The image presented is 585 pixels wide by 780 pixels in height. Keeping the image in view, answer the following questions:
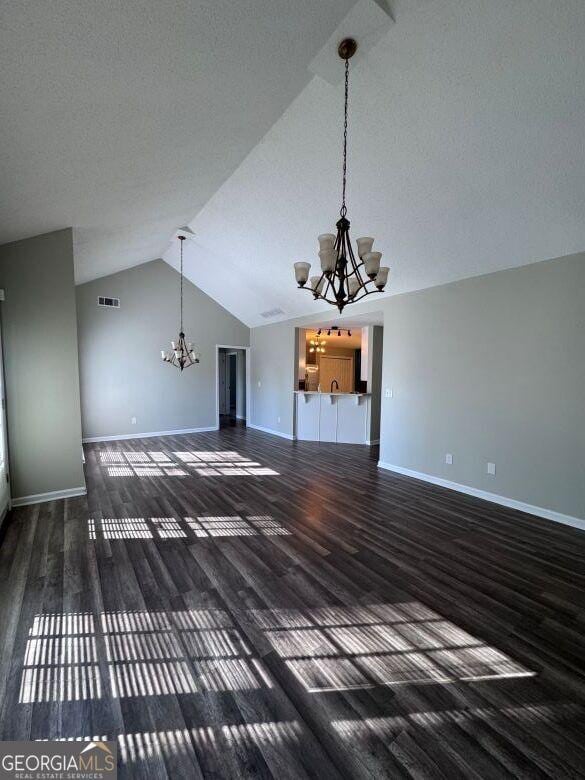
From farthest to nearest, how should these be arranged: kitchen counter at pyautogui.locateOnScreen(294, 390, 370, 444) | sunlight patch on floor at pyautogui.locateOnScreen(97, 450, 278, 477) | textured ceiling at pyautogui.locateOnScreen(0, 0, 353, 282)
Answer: kitchen counter at pyautogui.locateOnScreen(294, 390, 370, 444)
sunlight patch on floor at pyautogui.locateOnScreen(97, 450, 278, 477)
textured ceiling at pyautogui.locateOnScreen(0, 0, 353, 282)

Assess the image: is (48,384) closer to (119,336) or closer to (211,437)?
(119,336)

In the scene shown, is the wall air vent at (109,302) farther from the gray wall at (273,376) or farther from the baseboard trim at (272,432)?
the baseboard trim at (272,432)

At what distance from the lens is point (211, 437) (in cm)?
816

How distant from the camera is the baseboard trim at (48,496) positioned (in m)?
3.83

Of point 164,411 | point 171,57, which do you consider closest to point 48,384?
point 171,57

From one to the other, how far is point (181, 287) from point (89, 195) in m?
5.12

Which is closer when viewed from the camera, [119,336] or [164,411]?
[119,336]

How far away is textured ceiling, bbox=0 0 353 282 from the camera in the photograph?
62.7 inches

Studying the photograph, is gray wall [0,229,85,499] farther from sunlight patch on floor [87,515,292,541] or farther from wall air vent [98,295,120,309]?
wall air vent [98,295,120,309]

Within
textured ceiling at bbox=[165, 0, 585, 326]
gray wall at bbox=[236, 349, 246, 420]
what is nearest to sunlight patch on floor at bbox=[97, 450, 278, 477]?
textured ceiling at bbox=[165, 0, 585, 326]

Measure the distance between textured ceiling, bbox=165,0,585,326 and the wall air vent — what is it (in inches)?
144

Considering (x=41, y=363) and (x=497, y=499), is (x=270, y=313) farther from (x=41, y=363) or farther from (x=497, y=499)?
(x=497, y=499)

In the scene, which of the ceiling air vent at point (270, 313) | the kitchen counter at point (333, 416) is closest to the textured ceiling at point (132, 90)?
the ceiling air vent at point (270, 313)

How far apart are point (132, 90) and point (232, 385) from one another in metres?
10.5
